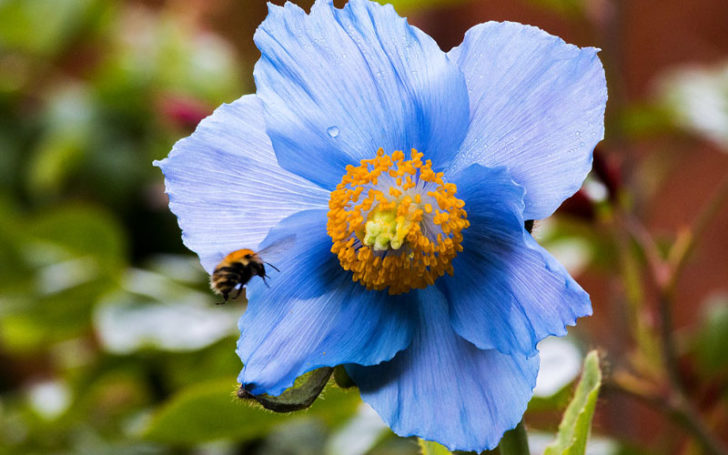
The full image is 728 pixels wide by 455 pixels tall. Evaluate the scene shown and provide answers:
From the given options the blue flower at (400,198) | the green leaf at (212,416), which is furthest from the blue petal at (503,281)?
the green leaf at (212,416)

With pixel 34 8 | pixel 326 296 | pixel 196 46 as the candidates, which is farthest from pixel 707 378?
pixel 34 8

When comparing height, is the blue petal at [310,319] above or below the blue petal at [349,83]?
below

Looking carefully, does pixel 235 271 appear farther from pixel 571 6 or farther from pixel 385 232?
pixel 571 6

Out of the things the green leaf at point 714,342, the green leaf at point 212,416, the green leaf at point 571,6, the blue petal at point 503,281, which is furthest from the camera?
the green leaf at point 571,6

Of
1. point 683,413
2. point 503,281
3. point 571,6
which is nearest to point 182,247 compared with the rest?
point 571,6

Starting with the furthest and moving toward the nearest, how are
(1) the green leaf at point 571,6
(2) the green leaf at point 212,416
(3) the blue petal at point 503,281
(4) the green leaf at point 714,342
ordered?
(1) the green leaf at point 571,6 < (4) the green leaf at point 714,342 < (2) the green leaf at point 212,416 < (3) the blue petal at point 503,281

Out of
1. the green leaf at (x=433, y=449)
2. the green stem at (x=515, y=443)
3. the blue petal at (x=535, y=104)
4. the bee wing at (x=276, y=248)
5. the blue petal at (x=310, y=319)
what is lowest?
the green leaf at (x=433, y=449)

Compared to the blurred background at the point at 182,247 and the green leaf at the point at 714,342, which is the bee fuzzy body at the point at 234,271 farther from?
the green leaf at the point at 714,342

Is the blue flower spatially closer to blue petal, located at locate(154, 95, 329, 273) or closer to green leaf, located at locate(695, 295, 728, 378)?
blue petal, located at locate(154, 95, 329, 273)
